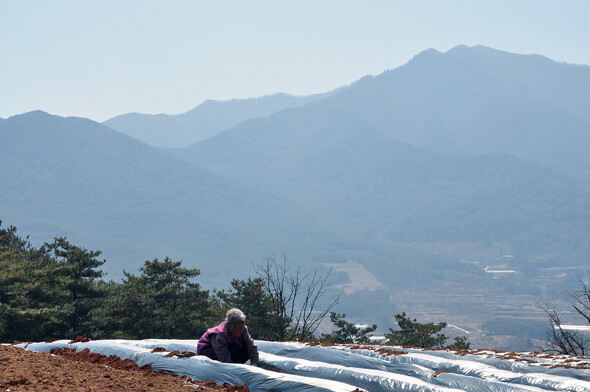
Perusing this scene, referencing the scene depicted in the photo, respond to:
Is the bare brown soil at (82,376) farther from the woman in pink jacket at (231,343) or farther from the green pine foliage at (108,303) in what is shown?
the green pine foliage at (108,303)

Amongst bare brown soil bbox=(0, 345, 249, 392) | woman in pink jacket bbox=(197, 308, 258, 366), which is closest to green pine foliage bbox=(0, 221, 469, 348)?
woman in pink jacket bbox=(197, 308, 258, 366)

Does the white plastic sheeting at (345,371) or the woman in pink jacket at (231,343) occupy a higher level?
the woman in pink jacket at (231,343)

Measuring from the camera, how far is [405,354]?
10633 mm

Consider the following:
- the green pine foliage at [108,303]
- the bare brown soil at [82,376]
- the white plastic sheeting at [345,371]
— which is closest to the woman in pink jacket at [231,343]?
the white plastic sheeting at [345,371]

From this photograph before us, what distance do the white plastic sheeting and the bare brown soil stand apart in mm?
271

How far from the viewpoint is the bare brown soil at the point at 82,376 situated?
20.8 feet

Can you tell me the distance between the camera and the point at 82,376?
701 centimetres

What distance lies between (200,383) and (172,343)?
3223mm

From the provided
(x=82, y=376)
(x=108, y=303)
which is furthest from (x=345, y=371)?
(x=108, y=303)

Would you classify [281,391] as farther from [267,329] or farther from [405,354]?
[267,329]

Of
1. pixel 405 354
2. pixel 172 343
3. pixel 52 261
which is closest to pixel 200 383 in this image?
pixel 172 343

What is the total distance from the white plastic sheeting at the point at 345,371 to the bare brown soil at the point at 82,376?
27 cm

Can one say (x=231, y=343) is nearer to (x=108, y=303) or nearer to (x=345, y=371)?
(x=345, y=371)

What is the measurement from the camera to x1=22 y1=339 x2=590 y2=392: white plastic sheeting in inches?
287
